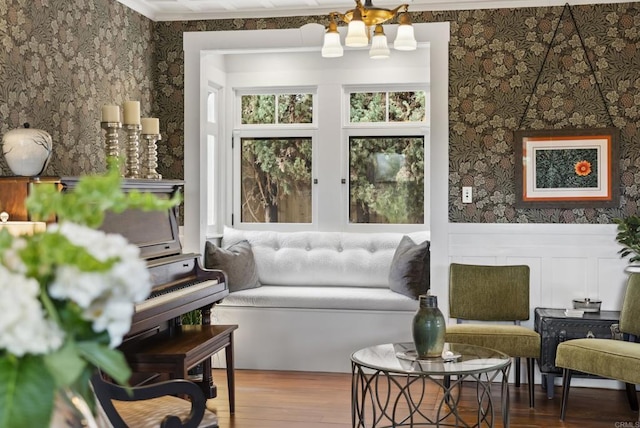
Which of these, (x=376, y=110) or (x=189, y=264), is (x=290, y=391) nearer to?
(x=189, y=264)

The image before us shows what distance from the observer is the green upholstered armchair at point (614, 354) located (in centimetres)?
415

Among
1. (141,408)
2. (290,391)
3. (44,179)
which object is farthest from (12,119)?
(290,391)

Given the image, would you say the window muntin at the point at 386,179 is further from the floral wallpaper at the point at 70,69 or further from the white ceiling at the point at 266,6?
the floral wallpaper at the point at 70,69

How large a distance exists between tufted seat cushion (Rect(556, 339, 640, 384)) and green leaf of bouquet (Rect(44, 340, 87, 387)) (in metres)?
3.80

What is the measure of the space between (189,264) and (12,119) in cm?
137

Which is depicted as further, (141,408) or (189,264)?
(189,264)

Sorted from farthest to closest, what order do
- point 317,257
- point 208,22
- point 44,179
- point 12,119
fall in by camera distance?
point 317,257
point 208,22
point 12,119
point 44,179

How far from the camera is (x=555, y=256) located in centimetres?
530

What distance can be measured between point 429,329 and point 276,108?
356 cm

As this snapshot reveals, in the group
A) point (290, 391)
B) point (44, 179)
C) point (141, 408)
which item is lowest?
point (290, 391)

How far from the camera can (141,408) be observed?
3.06 m

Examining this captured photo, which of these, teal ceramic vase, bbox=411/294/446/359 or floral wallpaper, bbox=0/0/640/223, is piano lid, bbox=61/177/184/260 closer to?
floral wallpaper, bbox=0/0/640/223

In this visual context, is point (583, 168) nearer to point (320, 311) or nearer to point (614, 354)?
point (614, 354)

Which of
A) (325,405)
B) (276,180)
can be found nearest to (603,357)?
(325,405)
